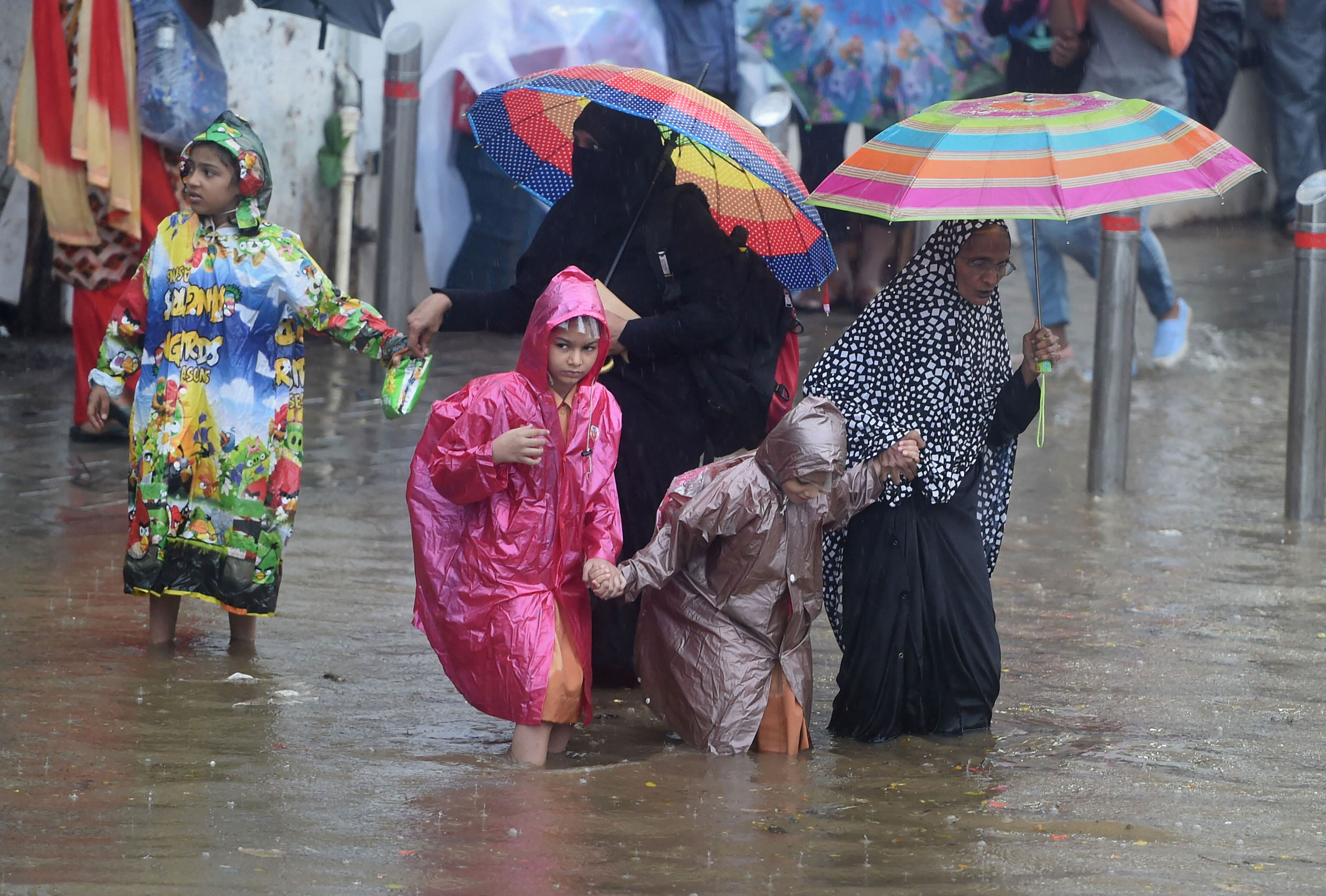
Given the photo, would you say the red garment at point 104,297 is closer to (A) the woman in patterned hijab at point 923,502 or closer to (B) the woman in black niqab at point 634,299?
(B) the woman in black niqab at point 634,299

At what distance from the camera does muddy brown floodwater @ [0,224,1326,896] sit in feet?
12.1

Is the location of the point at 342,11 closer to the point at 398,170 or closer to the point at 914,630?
the point at 398,170

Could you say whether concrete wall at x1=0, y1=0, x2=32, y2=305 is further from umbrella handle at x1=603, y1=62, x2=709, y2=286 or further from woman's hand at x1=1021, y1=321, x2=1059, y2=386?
woman's hand at x1=1021, y1=321, x2=1059, y2=386

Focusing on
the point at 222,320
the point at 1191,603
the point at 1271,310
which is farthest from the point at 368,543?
the point at 1271,310

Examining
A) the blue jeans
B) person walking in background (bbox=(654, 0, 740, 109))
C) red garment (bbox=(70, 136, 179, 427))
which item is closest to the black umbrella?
red garment (bbox=(70, 136, 179, 427))

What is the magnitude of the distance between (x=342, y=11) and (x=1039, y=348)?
14.6 ft

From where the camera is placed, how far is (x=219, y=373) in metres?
5.25

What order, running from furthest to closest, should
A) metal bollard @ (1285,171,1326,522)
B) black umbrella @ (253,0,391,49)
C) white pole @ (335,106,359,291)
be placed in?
1. white pole @ (335,106,359,291)
2. black umbrella @ (253,0,391,49)
3. metal bollard @ (1285,171,1326,522)

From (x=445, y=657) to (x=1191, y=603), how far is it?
3.01m

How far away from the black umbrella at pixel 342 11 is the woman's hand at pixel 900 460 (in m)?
4.32

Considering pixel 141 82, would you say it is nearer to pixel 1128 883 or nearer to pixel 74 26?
pixel 74 26

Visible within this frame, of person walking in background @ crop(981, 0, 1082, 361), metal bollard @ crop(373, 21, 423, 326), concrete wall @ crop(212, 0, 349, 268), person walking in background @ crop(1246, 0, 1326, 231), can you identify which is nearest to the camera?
metal bollard @ crop(373, 21, 423, 326)

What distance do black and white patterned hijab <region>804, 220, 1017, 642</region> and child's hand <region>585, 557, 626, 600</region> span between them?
2.70ft

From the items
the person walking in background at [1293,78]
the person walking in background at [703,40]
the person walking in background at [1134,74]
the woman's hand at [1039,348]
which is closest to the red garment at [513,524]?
the woman's hand at [1039,348]
